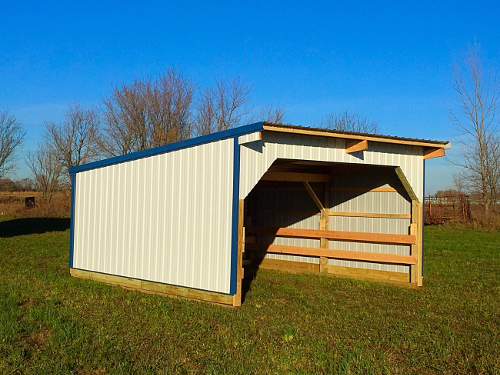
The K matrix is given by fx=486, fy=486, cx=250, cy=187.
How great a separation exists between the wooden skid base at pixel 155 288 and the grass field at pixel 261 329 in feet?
0.75

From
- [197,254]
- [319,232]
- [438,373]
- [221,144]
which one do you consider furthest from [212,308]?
[319,232]

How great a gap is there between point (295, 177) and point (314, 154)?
216 cm

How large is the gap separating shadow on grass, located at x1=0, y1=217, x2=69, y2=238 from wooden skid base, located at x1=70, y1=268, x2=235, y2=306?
34.4 ft

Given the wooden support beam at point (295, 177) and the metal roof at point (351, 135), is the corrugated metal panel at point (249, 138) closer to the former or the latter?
the metal roof at point (351, 135)

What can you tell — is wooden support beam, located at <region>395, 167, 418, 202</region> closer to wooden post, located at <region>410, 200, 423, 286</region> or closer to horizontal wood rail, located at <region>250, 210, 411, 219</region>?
wooden post, located at <region>410, 200, 423, 286</region>

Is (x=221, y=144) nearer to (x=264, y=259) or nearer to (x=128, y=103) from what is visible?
(x=264, y=259)

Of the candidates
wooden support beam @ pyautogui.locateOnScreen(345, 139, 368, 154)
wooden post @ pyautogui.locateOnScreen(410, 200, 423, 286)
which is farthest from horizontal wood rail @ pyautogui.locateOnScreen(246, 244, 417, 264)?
wooden support beam @ pyautogui.locateOnScreen(345, 139, 368, 154)

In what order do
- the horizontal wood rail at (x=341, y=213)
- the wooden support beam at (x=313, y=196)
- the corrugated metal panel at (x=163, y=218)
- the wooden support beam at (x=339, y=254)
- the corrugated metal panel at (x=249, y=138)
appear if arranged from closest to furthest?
the corrugated metal panel at (x=249, y=138), the corrugated metal panel at (x=163, y=218), the wooden support beam at (x=339, y=254), the horizontal wood rail at (x=341, y=213), the wooden support beam at (x=313, y=196)

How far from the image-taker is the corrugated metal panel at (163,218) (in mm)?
7949

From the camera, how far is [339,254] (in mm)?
10758

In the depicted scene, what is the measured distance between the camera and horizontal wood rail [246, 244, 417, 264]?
9.81 m

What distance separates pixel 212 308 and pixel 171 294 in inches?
51.2

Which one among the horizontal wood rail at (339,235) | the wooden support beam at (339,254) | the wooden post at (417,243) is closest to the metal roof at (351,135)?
the wooden post at (417,243)

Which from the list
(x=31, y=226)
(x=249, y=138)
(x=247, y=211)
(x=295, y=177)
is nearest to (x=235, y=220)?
(x=249, y=138)
